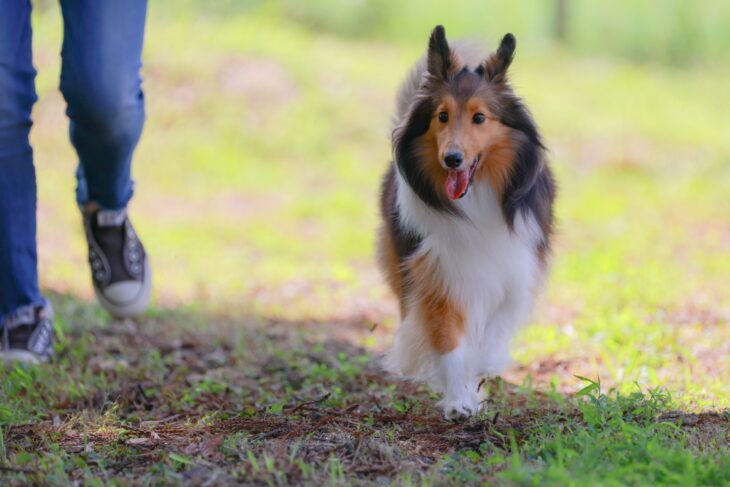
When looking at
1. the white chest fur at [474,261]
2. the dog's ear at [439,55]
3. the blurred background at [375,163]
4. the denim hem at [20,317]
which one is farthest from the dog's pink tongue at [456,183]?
the denim hem at [20,317]

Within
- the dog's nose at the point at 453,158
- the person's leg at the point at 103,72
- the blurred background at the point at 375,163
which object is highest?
the person's leg at the point at 103,72

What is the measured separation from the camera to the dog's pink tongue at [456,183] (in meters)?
3.46

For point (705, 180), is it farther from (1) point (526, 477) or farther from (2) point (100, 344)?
(1) point (526, 477)

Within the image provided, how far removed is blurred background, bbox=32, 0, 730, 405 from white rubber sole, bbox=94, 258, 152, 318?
1234 millimetres

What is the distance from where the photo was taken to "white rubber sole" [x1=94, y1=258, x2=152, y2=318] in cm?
443

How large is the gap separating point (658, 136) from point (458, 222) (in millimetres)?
8123

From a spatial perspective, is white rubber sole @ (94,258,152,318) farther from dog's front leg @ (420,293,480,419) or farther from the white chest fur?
dog's front leg @ (420,293,480,419)

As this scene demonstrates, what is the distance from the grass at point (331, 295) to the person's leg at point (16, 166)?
365mm

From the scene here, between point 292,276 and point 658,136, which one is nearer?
point 292,276

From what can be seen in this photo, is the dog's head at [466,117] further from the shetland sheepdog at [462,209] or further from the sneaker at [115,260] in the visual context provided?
the sneaker at [115,260]

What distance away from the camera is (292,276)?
718cm

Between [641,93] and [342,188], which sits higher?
[641,93]

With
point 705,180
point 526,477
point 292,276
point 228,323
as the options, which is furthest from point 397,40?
point 526,477

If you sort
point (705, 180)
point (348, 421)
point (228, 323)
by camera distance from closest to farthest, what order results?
point (348, 421) < point (228, 323) < point (705, 180)
